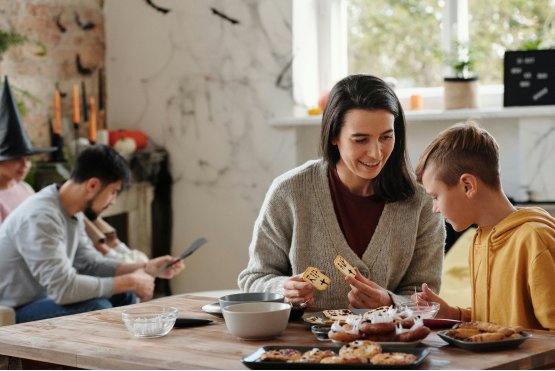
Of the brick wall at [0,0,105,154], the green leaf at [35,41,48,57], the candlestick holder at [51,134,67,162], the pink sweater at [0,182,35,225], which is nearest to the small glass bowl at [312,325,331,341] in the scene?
the pink sweater at [0,182,35,225]

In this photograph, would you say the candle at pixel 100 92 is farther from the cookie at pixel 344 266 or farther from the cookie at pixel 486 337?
the cookie at pixel 486 337

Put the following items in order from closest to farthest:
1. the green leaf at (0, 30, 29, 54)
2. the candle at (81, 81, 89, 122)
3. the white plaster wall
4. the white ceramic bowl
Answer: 1. the white ceramic bowl
2. the green leaf at (0, 30, 29, 54)
3. the white plaster wall
4. the candle at (81, 81, 89, 122)

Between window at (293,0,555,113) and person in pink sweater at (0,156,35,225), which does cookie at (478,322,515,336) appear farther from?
window at (293,0,555,113)

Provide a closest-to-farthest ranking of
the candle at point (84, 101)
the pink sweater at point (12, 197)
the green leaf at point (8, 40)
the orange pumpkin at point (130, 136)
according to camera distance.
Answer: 1. the pink sweater at point (12, 197)
2. the green leaf at point (8, 40)
3. the orange pumpkin at point (130, 136)
4. the candle at point (84, 101)

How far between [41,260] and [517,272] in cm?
189

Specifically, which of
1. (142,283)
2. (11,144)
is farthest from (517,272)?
(11,144)

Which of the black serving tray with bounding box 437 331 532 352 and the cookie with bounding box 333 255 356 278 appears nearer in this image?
the black serving tray with bounding box 437 331 532 352

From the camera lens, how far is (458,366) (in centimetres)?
112

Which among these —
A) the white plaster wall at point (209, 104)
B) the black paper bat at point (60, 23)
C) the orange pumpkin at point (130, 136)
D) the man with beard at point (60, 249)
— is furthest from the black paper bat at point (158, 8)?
the man with beard at point (60, 249)

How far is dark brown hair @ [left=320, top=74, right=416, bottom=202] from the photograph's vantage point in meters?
1.88

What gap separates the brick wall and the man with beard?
3.42 feet

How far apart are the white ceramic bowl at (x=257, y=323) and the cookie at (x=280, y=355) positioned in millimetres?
137

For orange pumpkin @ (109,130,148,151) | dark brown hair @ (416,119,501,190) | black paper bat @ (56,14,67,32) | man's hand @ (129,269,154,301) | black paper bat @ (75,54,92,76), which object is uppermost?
black paper bat @ (56,14,67,32)

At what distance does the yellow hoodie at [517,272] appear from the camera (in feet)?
4.63
